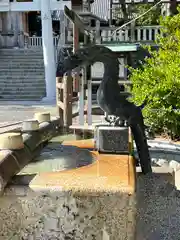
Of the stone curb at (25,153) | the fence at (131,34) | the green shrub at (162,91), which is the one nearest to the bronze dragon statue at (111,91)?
the stone curb at (25,153)

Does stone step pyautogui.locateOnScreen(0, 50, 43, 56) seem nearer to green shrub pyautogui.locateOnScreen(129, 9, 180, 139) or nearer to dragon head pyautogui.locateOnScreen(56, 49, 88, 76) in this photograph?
green shrub pyautogui.locateOnScreen(129, 9, 180, 139)

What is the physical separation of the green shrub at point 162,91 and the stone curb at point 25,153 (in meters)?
3.38

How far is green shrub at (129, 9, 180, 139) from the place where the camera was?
7555 mm

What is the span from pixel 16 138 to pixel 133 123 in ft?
3.76

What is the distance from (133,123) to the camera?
3764mm

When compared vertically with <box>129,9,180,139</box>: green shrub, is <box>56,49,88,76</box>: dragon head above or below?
above

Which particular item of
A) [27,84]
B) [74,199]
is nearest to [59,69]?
[74,199]

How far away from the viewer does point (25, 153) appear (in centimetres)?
336

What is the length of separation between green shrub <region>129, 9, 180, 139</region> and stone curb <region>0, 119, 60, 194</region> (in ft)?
11.1

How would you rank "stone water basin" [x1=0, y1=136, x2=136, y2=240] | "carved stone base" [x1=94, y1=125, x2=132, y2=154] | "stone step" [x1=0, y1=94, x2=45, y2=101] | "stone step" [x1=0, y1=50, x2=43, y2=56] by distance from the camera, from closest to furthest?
"stone water basin" [x1=0, y1=136, x2=136, y2=240] < "carved stone base" [x1=94, y1=125, x2=132, y2=154] < "stone step" [x1=0, y1=94, x2=45, y2=101] < "stone step" [x1=0, y1=50, x2=43, y2=56]

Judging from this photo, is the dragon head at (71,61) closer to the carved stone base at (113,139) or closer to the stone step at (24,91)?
the carved stone base at (113,139)

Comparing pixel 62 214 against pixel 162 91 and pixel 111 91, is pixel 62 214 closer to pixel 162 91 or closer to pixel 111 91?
pixel 111 91

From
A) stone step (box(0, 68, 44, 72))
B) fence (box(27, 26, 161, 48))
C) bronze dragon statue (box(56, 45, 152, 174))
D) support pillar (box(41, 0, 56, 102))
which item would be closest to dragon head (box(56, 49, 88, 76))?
bronze dragon statue (box(56, 45, 152, 174))

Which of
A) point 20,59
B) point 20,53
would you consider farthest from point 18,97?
point 20,53
